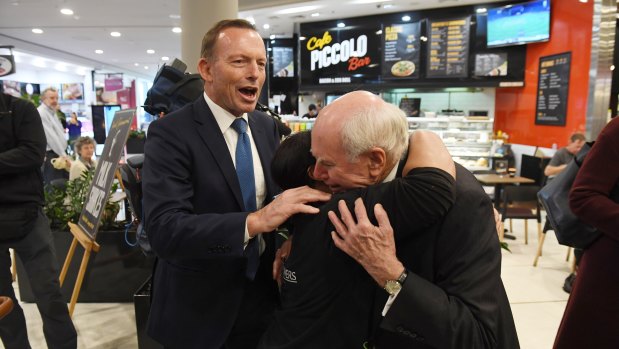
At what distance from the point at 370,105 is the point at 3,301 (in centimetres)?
124

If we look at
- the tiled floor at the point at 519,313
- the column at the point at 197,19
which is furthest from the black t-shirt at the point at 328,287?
the column at the point at 197,19

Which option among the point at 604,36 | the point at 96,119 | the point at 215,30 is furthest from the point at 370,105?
the point at 96,119

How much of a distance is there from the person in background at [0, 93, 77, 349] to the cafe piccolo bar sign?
284 inches

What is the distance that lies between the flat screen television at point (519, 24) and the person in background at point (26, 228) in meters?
7.64

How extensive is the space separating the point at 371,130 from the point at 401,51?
8.30m

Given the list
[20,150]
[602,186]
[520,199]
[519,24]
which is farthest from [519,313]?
[519,24]

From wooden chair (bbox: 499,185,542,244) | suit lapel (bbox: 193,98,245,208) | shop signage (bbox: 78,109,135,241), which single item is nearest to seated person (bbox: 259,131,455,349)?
suit lapel (bbox: 193,98,245,208)

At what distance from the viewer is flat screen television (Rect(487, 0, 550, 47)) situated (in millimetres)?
7240

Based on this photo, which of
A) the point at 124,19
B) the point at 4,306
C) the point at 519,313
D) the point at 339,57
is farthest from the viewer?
the point at 124,19

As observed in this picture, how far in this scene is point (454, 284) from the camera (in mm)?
924

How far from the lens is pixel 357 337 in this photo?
0.99 m

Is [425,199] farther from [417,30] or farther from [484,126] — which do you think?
[417,30]

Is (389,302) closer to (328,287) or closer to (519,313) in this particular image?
(328,287)

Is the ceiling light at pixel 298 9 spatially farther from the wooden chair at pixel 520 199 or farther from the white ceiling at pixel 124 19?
the wooden chair at pixel 520 199
